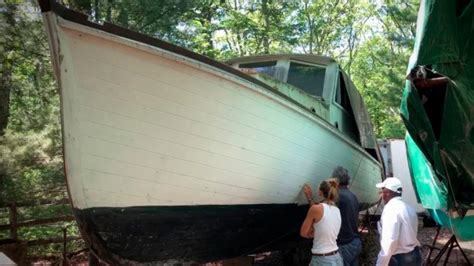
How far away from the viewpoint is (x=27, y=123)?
25.6 ft

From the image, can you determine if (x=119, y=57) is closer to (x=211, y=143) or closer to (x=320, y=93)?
(x=211, y=143)

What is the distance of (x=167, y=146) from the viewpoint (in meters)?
3.78

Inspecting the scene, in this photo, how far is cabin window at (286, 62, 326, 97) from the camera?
6469mm

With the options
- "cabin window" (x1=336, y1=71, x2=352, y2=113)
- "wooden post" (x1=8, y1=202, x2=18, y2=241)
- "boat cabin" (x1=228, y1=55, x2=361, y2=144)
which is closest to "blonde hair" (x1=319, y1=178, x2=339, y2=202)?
"boat cabin" (x1=228, y1=55, x2=361, y2=144)

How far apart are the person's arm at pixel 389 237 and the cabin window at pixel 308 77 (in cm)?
293

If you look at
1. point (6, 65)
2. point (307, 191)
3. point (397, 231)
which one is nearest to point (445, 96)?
point (397, 231)

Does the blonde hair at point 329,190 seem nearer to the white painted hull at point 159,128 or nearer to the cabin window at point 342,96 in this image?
the white painted hull at point 159,128

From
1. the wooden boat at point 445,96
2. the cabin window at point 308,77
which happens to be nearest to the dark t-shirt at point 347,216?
the wooden boat at point 445,96

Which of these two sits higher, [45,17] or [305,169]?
[45,17]

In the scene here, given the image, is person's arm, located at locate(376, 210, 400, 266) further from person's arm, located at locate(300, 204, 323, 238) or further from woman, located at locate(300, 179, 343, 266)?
person's arm, located at locate(300, 204, 323, 238)

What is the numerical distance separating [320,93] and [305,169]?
169cm

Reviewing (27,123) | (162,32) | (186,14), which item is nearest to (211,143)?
(27,123)

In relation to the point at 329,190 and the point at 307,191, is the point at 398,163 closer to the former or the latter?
the point at 307,191

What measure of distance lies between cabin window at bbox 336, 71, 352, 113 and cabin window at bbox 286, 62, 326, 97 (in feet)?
1.48
